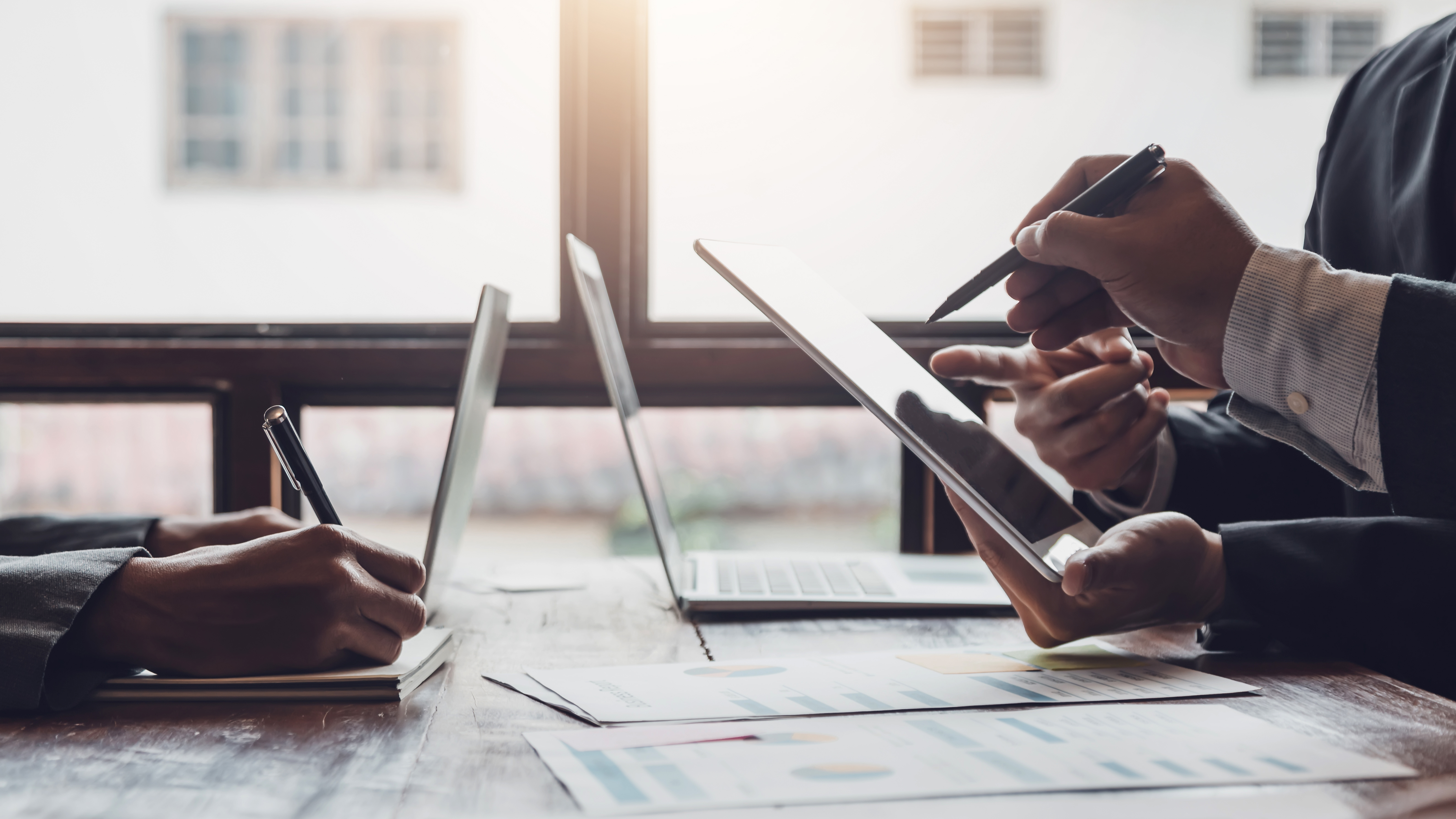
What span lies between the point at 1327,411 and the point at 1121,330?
0.36 metres

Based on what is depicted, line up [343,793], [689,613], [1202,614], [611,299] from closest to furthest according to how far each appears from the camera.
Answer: [343,793]
[1202,614]
[689,613]
[611,299]

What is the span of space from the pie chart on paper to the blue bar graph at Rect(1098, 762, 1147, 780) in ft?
0.86

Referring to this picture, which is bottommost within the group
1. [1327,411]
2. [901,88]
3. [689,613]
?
[689,613]

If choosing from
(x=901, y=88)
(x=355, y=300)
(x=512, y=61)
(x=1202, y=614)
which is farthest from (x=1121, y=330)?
(x=355, y=300)

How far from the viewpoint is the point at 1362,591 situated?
0.73 meters

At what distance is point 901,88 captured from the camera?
1.70 m

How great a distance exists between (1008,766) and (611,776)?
0.66 ft

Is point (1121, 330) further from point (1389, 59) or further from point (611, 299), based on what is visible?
point (611, 299)

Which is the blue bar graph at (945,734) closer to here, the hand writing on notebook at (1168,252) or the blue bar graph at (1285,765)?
the blue bar graph at (1285,765)

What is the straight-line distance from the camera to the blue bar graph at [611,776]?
0.43 meters

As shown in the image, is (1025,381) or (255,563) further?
(1025,381)

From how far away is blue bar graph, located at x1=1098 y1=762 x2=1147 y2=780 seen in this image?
0.45m

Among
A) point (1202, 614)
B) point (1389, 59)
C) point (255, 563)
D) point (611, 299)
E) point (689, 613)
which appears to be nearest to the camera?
point (255, 563)

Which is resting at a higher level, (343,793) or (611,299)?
(611,299)
